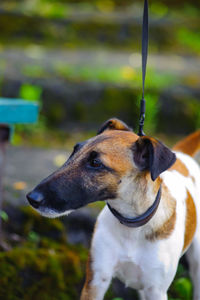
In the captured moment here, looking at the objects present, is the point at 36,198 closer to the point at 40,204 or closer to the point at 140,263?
the point at 40,204

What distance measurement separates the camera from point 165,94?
6.23 m

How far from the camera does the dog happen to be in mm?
2627

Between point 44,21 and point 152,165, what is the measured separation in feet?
19.0

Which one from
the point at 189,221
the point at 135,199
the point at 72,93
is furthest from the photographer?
the point at 72,93

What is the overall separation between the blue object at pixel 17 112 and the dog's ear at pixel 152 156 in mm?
1074

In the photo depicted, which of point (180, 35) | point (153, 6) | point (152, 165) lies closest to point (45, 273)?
point (152, 165)

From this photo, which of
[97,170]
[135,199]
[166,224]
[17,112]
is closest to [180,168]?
[166,224]

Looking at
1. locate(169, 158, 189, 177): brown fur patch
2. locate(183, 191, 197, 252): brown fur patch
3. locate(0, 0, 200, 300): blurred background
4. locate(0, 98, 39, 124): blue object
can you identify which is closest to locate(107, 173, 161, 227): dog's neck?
locate(183, 191, 197, 252): brown fur patch

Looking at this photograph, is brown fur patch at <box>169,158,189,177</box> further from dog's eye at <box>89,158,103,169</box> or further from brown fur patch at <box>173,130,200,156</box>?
dog's eye at <box>89,158,103,169</box>

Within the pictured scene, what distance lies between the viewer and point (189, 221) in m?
3.26

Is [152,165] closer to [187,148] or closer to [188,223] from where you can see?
[188,223]

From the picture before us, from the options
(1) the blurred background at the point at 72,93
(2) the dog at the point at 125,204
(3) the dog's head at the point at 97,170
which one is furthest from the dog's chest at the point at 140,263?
(1) the blurred background at the point at 72,93

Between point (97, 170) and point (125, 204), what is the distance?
0.33 meters

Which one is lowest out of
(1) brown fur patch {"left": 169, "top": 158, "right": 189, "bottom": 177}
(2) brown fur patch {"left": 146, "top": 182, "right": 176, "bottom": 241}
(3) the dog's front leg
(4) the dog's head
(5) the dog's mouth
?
(3) the dog's front leg
